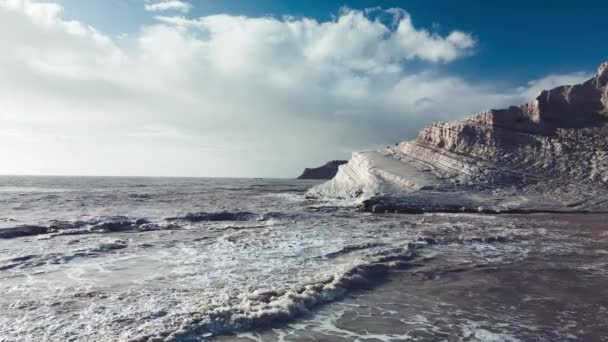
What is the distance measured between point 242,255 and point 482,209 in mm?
14150

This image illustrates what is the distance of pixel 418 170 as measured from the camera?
25984mm

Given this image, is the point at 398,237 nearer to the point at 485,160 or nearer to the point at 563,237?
the point at 563,237

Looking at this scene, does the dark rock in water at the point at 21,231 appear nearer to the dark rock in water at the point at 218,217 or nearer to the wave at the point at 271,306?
the dark rock in water at the point at 218,217

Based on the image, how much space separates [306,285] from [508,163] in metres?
21.3

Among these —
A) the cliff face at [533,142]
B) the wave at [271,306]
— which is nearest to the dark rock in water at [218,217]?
the wave at [271,306]

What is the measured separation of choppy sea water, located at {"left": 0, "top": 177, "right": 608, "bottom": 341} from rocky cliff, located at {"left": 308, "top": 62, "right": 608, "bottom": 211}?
6.95 meters

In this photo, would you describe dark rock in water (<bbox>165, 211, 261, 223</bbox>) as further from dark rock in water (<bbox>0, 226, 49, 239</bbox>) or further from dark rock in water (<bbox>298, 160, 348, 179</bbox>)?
dark rock in water (<bbox>298, 160, 348, 179</bbox>)

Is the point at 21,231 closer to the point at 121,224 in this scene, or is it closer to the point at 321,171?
the point at 121,224

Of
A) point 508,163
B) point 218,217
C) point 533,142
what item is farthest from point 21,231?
point 533,142

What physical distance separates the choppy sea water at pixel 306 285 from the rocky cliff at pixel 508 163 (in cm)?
695

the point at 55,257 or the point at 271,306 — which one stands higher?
the point at 271,306

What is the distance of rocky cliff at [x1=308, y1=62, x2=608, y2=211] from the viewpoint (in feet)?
68.6

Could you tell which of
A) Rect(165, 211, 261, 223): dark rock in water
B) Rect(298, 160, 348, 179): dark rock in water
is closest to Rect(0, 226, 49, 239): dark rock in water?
Rect(165, 211, 261, 223): dark rock in water

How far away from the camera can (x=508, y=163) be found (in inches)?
966
